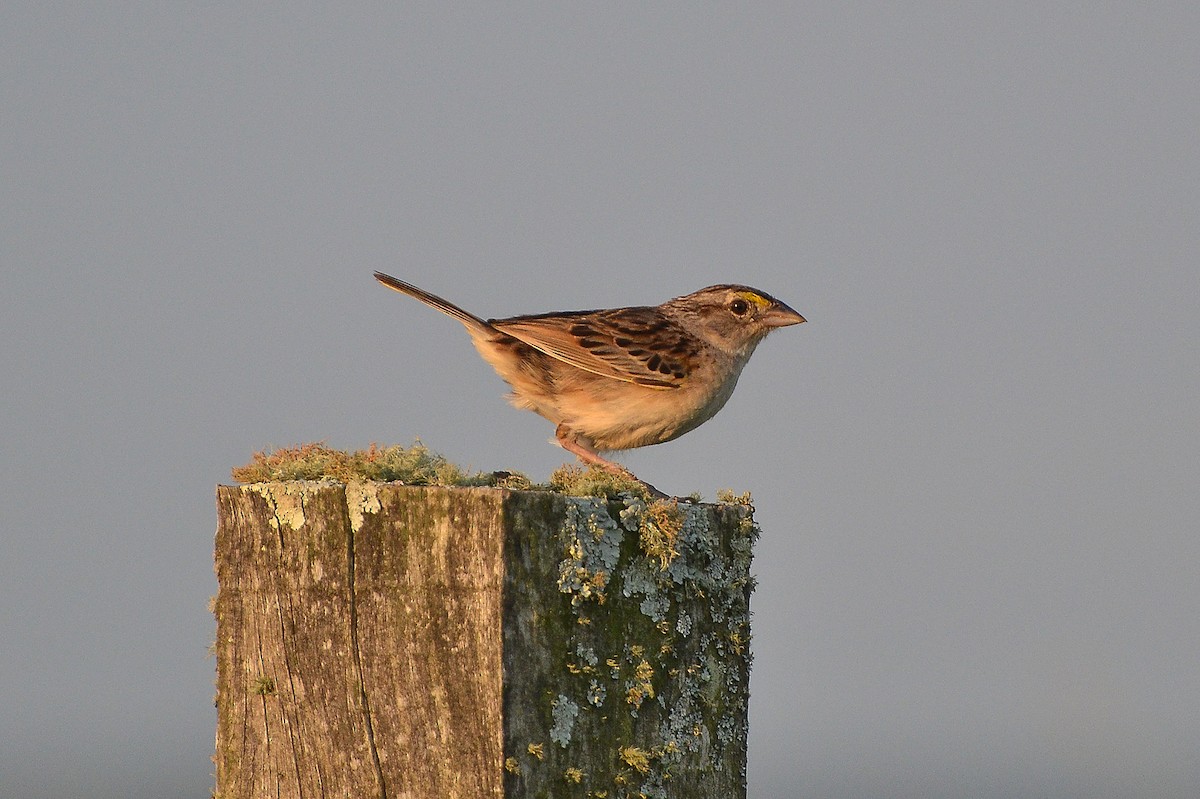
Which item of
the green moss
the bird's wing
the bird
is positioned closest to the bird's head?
the bird

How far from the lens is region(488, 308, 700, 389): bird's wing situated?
23.7ft

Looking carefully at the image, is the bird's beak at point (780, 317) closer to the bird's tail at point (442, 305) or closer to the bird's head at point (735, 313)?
the bird's head at point (735, 313)

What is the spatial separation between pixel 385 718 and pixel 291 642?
14.9 inches

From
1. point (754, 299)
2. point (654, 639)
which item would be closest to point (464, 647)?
point (654, 639)

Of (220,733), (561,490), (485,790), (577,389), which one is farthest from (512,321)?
(485,790)

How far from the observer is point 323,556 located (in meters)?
3.24

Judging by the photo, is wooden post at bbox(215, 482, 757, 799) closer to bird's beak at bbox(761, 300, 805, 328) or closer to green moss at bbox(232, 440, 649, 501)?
green moss at bbox(232, 440, 649, 501)

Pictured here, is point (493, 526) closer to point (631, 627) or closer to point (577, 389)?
point (631, 627)

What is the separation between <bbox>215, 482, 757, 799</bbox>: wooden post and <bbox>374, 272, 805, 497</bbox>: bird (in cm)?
347

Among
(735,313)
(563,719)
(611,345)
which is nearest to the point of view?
(563,719)

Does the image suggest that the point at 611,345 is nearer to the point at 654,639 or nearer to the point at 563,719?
the point at 654,639

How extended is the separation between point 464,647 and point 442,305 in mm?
4592

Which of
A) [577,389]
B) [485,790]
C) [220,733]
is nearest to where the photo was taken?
[485,790]

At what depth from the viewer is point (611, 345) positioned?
7410 millimetres
